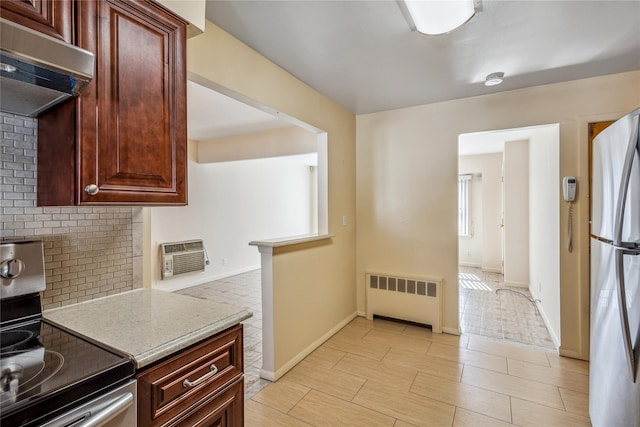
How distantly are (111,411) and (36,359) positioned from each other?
290 mm

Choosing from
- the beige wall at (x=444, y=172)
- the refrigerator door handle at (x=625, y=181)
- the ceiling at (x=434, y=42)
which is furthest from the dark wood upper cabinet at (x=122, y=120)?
the beige wall at (x=444, y=172)

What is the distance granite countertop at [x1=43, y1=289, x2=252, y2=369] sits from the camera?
98cm

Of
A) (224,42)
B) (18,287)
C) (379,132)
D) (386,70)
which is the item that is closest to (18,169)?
(18,287)

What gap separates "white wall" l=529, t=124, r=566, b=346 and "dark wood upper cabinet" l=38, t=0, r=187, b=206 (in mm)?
3128

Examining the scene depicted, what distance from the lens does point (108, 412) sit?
815 mm

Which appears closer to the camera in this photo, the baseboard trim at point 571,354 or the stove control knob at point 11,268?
the stove control knob at point 11,268

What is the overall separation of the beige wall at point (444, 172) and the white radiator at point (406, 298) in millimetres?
99

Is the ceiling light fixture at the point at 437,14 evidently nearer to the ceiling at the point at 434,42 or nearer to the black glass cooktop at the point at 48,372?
the ceiling at the point at 434,42

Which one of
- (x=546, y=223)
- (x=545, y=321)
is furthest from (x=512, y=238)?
(x=545, y=321)

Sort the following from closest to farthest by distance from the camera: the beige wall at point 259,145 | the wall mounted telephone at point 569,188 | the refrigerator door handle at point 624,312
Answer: the refrigerator door handle at point 624,312 → the wall mounted telephone at point 569,188 → the beige wall at point 259,145

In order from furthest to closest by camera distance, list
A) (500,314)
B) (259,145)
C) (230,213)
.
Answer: (230,213)
(259,145)
(500,314)

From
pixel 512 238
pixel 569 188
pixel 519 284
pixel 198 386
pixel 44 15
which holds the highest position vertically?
pixel 44 15

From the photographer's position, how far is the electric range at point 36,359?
2.32 ft

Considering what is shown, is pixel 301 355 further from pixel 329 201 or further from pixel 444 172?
pixel 444 172
